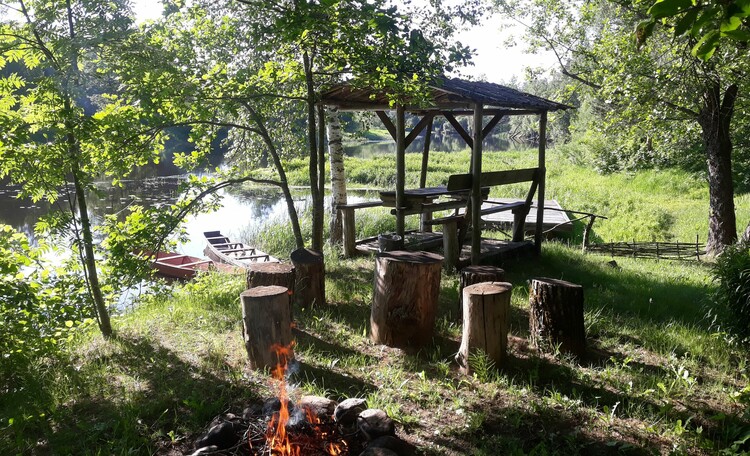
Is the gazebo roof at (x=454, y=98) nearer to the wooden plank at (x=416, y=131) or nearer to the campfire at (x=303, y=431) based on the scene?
the wooden plank at (x=416, y=131)

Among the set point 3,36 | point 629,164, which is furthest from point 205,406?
point 629,164

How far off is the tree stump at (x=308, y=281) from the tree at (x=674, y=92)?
6063 mm

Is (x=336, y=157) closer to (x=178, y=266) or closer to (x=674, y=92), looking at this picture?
(x=178, y=266)

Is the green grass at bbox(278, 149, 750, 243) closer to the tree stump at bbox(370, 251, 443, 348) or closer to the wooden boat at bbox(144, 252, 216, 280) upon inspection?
the wooden boat at bbox(144, 252, 216, 280)

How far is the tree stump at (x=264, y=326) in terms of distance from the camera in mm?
4906

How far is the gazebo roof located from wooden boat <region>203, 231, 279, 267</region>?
4184 millimetres

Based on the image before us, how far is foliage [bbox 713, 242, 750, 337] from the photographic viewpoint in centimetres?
494

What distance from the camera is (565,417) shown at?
161 inches

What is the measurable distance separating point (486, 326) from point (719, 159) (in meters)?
8.79

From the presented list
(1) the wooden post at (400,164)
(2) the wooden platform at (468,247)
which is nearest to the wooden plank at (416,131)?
(1) the wooden post at (400,164)

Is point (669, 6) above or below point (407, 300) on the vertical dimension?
above

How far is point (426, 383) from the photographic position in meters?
4.62

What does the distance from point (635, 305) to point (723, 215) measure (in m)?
5.73

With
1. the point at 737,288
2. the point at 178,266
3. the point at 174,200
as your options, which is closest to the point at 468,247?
the point at 737,288
